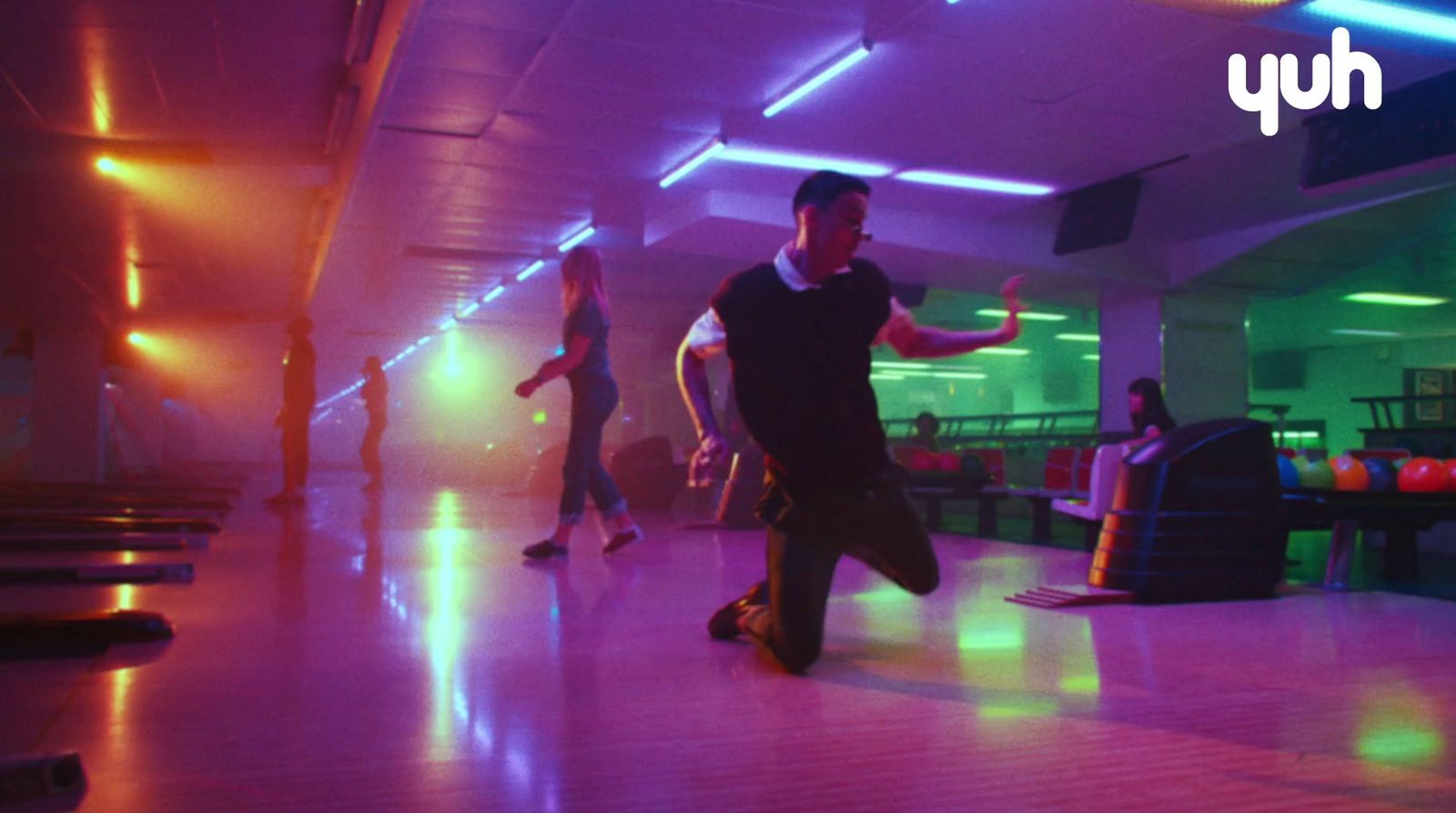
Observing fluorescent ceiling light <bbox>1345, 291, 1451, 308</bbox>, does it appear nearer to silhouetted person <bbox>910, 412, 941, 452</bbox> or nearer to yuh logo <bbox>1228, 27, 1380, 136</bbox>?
silhouetted person <bbox>910, 412, 941, 452</bbox>

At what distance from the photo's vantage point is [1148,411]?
761 centimetres

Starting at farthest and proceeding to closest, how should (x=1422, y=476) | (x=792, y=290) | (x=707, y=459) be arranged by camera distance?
(x=1422, y=476) → (x=707, y=459) → (x=792, y=290)

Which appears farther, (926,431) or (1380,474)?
(926,431)

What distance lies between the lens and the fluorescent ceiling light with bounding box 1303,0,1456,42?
713 cm

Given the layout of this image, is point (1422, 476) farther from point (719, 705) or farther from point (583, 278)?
point (719, 705)

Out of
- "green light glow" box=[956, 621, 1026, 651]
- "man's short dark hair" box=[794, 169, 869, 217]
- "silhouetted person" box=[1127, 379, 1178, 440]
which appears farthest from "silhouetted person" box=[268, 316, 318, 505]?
"man's short dark hair" box=[794, 169, 869, 217]

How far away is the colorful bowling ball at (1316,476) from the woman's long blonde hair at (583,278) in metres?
3.77

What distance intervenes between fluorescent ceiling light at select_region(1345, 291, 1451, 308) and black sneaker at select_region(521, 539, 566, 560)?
16.9 meters

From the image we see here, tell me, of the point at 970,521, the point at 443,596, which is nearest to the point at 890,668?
the point at 443,596

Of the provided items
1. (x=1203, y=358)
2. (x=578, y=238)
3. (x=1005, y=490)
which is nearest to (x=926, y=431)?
(x=1203, y=358)

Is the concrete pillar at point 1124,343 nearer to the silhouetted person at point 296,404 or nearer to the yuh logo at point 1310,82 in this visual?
the yuh logo at point 1310,82

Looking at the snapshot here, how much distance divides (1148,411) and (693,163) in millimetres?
5263

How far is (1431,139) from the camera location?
340 inches

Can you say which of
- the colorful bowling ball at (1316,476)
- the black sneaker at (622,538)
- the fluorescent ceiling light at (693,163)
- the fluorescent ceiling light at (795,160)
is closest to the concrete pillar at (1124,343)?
the fluorescent ceiling light at (795,160)
